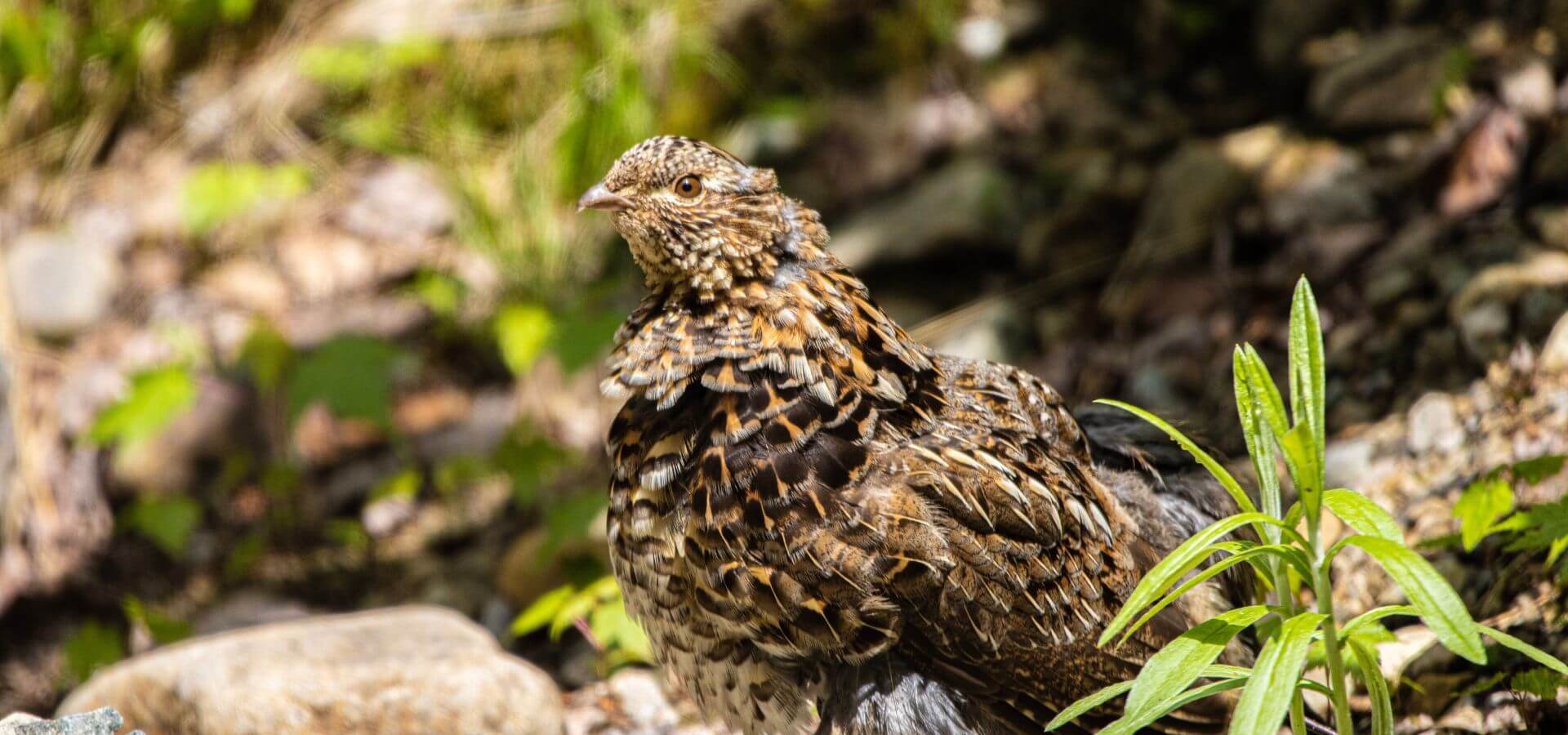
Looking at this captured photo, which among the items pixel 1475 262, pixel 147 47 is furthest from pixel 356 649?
pixel 147 47

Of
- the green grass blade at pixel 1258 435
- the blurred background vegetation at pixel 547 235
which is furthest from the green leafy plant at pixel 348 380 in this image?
the green grass blade at pixel 1258 435

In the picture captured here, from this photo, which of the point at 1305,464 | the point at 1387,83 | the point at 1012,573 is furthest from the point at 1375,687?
the point at 1387,83

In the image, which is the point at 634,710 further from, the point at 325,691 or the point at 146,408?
the point at 146,408

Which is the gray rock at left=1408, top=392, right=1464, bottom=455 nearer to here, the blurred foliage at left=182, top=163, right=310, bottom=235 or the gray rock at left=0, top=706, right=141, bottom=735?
the gray rock at left=0, top=706, right=141, bottom=735

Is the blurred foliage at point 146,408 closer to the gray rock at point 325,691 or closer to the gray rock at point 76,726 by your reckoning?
the gray rock at point 325,691

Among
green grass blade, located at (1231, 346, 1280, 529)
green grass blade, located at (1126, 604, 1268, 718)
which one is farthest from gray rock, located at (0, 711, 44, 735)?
green grass blade, located at (1231, 346, 1280, 529)
